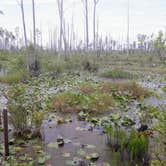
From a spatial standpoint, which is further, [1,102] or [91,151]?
[1,102]

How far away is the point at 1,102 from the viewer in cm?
775

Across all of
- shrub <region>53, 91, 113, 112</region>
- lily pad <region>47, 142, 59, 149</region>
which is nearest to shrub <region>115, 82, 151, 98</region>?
shrub <region>53, 91, 113, 112</region>

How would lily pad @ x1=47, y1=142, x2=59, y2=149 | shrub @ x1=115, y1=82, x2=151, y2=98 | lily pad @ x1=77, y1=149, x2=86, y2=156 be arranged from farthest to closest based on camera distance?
shrub @ x1=115, y1=82, x2=151, y2=98
lily pad @ x1=47, y1=142, x2=59, y2=149
lily pad @ x1=77, y1=149, x2=86, y2=156

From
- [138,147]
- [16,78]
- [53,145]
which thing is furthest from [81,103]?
[16,78]

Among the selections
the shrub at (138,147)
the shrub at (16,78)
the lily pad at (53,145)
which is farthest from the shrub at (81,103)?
the shrub at (16,78)

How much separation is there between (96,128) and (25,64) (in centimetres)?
1161

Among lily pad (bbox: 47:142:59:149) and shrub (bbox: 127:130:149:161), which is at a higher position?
shrub (bbox: 127:130:149:161)

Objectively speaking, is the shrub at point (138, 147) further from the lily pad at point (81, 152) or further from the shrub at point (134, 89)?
the shrub at point (134, 89)

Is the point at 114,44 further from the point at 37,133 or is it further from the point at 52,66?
the point at 37,133

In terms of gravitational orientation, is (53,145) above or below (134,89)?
below

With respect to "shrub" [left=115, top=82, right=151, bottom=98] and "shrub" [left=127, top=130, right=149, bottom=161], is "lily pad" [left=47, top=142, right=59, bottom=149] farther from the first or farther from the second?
"shrub" [left=115, top=82, right=151, bottom=98]

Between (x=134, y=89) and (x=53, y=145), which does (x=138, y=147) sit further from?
(x=134, y=89)

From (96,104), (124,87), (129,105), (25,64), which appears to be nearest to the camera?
(96,104)

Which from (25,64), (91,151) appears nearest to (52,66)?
(25,64)
